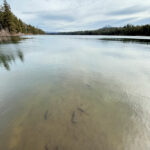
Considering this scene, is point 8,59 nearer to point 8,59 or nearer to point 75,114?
point 8,59

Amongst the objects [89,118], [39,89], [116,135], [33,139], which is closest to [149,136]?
[116,135]

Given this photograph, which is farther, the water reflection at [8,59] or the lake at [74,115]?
the water reflection at [8,59]

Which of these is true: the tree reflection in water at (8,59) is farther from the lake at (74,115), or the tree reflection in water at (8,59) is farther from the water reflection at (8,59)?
the lake at (74,115)

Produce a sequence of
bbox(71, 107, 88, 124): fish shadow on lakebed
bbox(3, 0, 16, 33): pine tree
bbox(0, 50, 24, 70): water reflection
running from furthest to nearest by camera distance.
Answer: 1. bbox(3, 0, 16, 33): pine tree
2. bbox(0, 50, 24, 70): water reflection
3. bbox(71, 107, 88, 124): fish shadow on lakebed

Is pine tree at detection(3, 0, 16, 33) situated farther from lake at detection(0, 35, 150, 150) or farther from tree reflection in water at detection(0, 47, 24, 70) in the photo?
lake at detection(0, 35, 150, 150)

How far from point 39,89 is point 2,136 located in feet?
6.45

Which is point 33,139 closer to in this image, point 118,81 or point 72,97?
point 72,97

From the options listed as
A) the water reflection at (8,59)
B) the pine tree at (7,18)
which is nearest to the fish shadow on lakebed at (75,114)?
the water reflection at (8,59)

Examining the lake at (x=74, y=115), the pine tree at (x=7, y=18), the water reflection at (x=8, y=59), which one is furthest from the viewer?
the pine tree at (x=7, y=18)

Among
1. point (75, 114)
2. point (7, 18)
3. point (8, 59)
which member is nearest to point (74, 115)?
point (75, 114)

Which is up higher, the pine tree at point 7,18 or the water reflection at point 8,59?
the pine tree at point 7,18

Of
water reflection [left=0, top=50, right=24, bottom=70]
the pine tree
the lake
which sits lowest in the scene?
the lake

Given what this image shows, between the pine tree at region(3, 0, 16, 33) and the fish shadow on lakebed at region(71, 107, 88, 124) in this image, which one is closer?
the fish shadow on lakebed at region(71, 107, 88, 124)

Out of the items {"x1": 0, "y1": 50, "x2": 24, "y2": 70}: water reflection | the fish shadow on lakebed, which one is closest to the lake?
Answer: the fish shadow on lakebed
